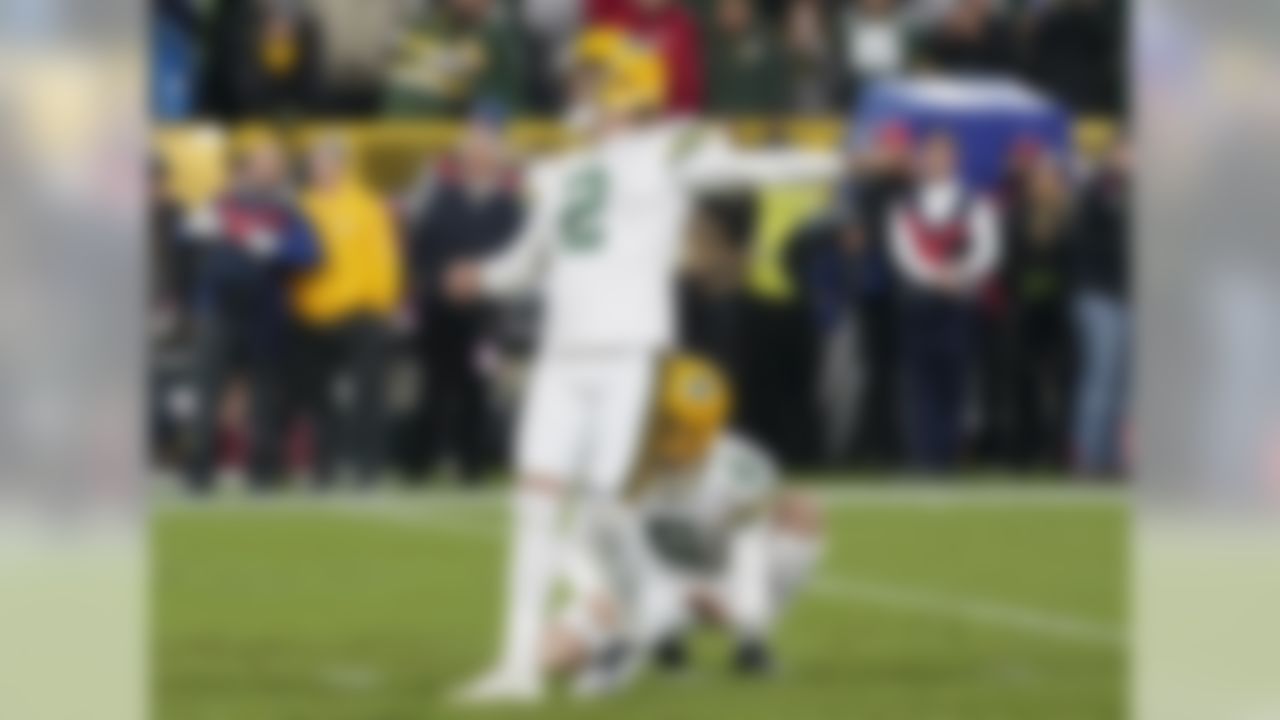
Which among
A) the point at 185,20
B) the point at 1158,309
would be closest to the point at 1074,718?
the point at 1158,309

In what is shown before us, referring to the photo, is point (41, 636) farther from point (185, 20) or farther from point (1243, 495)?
point (185, 20)

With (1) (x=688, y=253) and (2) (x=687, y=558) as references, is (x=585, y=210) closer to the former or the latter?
(2) (x=687, y=558)

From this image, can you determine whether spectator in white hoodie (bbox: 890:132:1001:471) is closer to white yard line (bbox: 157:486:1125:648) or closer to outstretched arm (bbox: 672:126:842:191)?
white yard line (bbox: 157:486:1125:648)

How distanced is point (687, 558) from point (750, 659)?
50cm

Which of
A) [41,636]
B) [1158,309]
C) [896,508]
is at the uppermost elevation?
[1158,309]

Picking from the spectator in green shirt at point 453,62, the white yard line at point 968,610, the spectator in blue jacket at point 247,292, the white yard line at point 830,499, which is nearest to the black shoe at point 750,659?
the white yard line at point 968,610

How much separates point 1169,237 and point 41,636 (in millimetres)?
613

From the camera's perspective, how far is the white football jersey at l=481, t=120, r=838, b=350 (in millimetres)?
7898

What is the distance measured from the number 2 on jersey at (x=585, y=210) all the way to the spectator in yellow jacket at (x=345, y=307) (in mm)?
5836

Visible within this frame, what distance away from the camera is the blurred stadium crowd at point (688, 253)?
1391 cm

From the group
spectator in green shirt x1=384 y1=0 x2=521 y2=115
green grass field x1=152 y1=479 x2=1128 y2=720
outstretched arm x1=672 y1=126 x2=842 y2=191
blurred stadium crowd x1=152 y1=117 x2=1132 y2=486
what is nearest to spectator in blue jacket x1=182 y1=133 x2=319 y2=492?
blurred stadium crowd x1=152 y1=117 x2=1132 y2=486

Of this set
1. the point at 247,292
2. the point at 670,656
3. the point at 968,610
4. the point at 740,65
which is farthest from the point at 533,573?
the point at 740,65

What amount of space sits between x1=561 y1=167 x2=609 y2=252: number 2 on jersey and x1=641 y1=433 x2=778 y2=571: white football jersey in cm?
50

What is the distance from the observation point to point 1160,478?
6.26 ft
